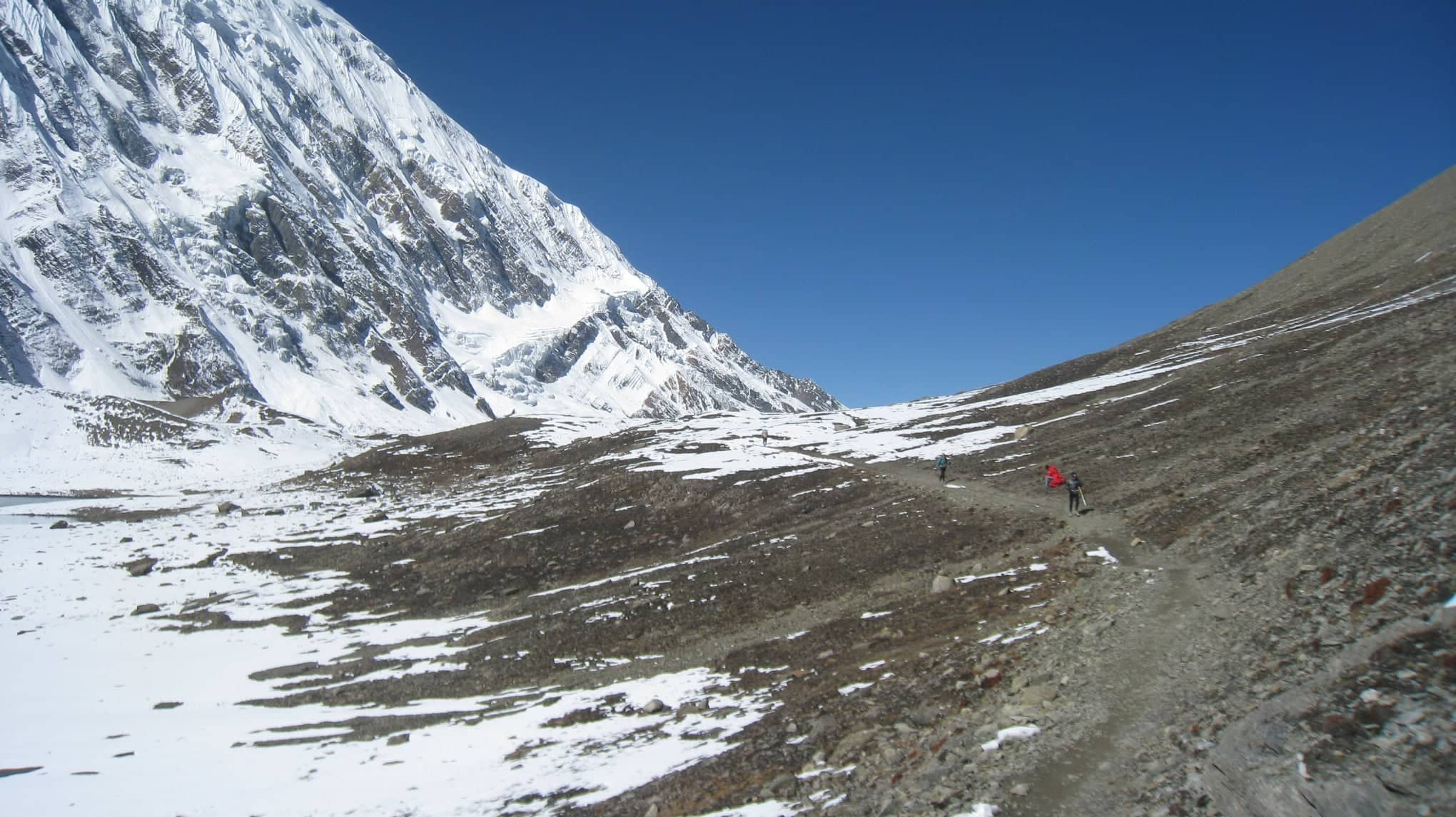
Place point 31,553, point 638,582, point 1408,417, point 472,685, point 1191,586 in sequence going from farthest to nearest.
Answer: point 31,553 < point 638,582 < point 472,685 < point 1408,417 < point 1191,586

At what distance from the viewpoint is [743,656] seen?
17.8 metres

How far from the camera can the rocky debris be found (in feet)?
121

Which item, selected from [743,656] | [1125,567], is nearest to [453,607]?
[743,656]

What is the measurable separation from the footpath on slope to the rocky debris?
41.9 meters

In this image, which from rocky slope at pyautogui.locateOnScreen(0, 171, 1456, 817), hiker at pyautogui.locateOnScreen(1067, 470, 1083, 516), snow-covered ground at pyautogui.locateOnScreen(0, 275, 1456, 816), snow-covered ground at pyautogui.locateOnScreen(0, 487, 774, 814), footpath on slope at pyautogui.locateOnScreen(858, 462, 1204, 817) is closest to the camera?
footpath on slope at pyautogui.locateOnScreen(858, 462, 1204, 817)

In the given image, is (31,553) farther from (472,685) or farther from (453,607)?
(472,685)

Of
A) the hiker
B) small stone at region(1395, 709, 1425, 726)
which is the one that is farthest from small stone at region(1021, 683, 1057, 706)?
the hiker

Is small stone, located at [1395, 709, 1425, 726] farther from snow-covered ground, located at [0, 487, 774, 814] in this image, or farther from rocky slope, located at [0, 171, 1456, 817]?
snow-covered ground, located at [0, 487, 774, 814]

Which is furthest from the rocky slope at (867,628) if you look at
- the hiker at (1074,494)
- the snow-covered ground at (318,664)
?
the hiker at (1074,494)

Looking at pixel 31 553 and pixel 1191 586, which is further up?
pixel 31 553

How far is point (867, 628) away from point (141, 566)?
37829mm

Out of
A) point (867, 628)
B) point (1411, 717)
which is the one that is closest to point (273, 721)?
point (867, 628)

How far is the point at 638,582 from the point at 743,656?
407 inches

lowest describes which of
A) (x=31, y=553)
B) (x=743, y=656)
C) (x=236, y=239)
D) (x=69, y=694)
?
(x=743, y=656)
